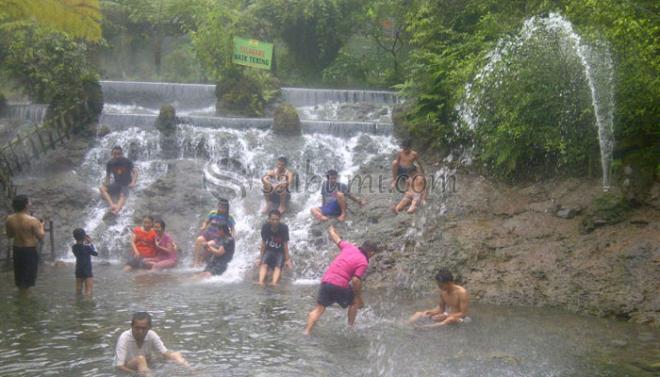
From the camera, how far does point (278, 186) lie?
601 inches

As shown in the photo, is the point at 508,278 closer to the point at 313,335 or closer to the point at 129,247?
the point at 313,335

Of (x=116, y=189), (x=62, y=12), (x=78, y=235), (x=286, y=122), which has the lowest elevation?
(x=78, y=235)

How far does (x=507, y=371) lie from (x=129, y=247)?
945 cm

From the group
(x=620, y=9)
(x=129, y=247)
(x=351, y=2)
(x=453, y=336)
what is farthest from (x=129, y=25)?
(x=453, y=336)

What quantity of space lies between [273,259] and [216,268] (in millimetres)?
1171

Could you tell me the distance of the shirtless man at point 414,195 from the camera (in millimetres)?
13773

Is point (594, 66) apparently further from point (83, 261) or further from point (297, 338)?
point (83, 261)

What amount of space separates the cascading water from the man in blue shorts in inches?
137

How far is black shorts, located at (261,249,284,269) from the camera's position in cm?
1258

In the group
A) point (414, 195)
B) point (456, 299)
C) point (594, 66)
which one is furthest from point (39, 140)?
point (594, 66)

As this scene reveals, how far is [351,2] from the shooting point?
28.6 m

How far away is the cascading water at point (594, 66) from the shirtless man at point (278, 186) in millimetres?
4536

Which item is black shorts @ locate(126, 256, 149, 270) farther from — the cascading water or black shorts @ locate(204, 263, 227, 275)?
the cascading water

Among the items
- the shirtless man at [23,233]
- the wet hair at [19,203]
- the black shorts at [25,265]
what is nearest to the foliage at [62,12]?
the wet hair at [19,203]
